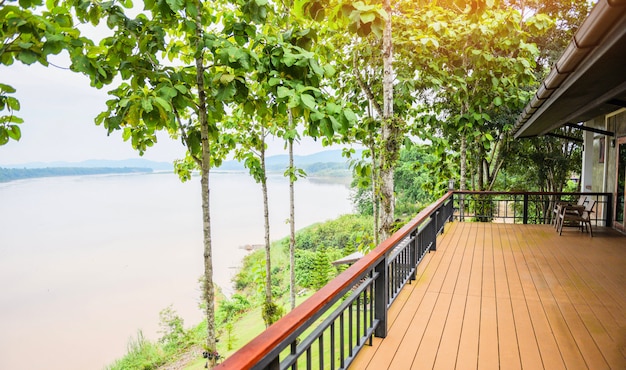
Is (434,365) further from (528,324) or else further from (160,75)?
(160,75)

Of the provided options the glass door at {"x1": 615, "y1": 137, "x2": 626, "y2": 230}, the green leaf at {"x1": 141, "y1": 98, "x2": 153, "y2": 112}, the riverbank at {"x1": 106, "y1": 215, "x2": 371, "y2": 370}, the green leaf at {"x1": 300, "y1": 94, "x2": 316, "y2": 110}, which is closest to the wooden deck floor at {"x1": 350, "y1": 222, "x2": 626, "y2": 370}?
the glass door at {"x1": 615, "y1": 137, "x2": 626, "y2": 230}

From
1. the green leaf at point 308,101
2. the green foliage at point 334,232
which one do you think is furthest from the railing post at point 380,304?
the green foliage at point 334,232

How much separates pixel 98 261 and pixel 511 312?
3128cm

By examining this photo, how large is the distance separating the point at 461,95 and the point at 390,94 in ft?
12.3

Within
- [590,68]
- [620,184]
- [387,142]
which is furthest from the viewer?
[620,184]

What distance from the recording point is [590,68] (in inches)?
119

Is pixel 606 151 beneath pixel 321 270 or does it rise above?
above

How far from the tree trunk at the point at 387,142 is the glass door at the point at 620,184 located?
4.97 m

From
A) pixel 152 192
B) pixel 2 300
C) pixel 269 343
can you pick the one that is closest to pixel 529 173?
pixel 269 343

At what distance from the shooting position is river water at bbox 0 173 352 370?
19609 millimetres

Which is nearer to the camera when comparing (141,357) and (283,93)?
(283,93)

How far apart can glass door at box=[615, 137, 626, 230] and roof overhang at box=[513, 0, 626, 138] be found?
271 centimetres

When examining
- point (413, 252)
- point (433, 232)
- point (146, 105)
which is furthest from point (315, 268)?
point (146, 105)

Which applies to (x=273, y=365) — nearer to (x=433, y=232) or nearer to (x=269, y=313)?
(x=433, y=232)
